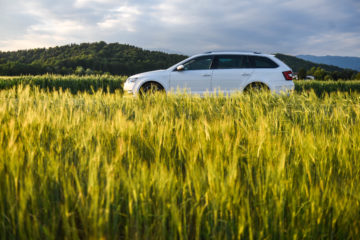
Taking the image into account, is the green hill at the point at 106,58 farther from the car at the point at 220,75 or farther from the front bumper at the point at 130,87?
the car at the point at 220,75

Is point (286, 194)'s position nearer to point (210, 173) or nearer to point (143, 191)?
point (210, 173)

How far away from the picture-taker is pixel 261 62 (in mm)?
10500

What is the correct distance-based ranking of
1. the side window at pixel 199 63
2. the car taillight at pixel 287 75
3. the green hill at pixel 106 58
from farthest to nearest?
the green hill at pixel 106 58, the side window at pixel 199 63, the car taillight at pixel 287 75

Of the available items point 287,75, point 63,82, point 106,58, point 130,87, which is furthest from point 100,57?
point 287,75

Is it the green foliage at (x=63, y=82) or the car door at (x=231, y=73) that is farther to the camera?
the green foliage at (x=63, y=82)

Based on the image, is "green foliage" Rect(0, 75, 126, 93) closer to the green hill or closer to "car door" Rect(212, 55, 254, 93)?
"car door" Rect(212, 55, 254, 93)

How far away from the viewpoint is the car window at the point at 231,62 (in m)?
10.6

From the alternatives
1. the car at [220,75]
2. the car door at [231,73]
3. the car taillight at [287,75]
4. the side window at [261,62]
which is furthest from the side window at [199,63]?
the car taillight at [287,75]

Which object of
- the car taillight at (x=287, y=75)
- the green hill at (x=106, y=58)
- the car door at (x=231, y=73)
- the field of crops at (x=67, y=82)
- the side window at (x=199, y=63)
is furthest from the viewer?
the green hill at (x=106, y=58)

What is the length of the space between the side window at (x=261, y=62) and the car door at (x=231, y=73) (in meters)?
0.18

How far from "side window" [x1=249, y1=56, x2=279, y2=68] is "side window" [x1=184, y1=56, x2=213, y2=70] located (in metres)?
1.51

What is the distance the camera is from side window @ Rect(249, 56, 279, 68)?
10406mm

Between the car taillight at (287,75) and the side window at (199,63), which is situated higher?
the side window at (199,63)

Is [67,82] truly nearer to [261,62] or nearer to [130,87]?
[130,87]
